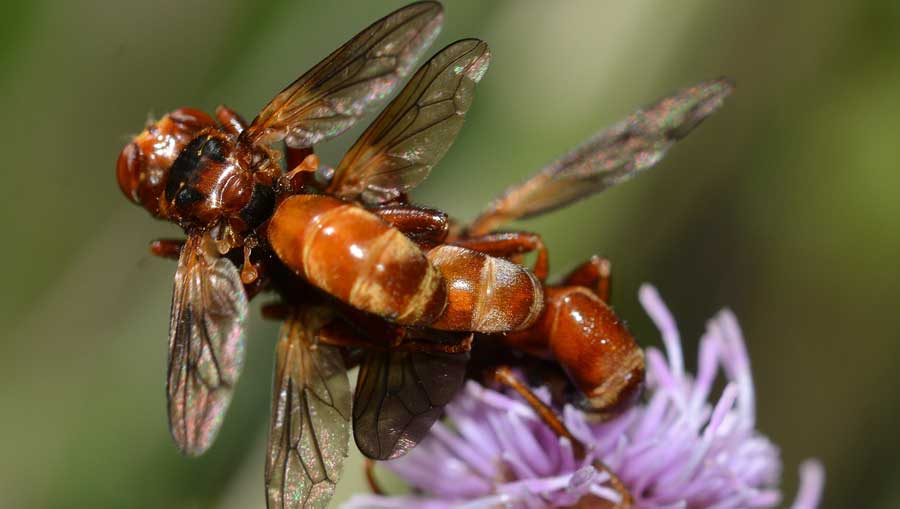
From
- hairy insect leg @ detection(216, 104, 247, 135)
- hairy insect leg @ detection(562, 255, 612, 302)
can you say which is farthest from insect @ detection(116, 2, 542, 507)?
hairy insect leg @ detection(562, 255, 612, 302)

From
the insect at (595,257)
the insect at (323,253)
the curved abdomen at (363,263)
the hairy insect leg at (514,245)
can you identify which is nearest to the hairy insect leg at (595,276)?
the insect at (595,257)

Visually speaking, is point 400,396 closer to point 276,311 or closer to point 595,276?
point 276,311

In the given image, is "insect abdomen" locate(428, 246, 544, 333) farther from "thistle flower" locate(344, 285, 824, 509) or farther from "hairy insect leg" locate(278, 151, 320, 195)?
"thistle flower" locate(344, 285, 824, 509)

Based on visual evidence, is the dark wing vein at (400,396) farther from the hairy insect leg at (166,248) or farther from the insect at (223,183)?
the hairy insect leg at (166,248)

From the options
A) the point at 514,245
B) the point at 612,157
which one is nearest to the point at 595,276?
the point at 514,245

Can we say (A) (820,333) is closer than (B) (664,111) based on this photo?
No

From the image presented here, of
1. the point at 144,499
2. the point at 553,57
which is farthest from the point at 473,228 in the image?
the point at 144,499

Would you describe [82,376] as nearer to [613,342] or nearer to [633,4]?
[613,342]
